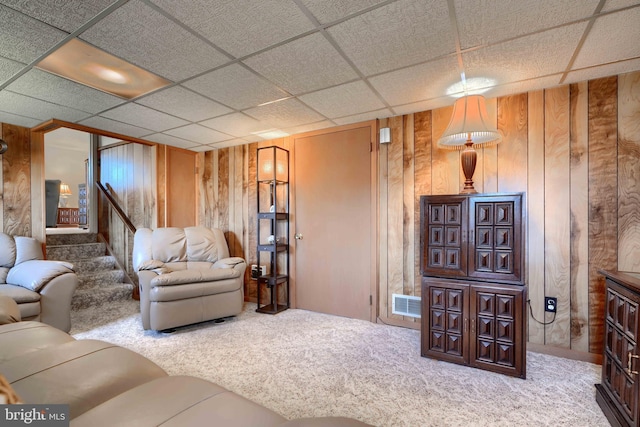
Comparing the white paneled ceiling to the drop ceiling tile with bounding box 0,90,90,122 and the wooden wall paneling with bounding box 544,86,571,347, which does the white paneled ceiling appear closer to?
the drop ceiling tile with bounding box 0,90,90,122

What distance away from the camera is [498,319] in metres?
2.10

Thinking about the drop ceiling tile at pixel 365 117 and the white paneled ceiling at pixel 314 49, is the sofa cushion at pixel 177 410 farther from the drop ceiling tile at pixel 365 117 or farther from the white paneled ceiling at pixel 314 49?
the drop ceiling tile at pixel 365 117

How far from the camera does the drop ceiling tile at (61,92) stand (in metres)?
2.21

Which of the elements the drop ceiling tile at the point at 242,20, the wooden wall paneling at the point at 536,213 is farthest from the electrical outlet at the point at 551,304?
the drop ceiling tile at the point at 242,20

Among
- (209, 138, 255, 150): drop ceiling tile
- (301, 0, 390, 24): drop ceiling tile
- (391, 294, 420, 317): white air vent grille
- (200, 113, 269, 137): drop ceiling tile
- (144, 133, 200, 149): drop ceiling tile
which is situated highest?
(301, 0, 390, 24): drop ceiling tile

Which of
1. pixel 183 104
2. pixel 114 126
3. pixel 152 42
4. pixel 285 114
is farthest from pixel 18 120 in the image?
pixel 285 114

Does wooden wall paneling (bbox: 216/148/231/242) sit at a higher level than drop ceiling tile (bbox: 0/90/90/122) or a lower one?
lower

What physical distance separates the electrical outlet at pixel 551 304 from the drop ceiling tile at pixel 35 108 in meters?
4.70

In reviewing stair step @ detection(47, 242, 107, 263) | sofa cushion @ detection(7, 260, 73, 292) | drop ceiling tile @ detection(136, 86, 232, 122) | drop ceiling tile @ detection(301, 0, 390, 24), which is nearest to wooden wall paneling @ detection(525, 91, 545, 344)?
drop ceiling tile @ detection(301, 0, 390, 24)

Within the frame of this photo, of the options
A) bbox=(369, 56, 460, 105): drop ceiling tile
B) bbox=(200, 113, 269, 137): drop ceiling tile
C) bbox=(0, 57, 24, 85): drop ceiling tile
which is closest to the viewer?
bbox=(0, 57, 24, 85): drop ceiling tile

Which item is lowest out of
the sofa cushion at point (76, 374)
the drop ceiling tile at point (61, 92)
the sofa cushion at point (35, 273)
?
the sofa cushion at point (76, 374)

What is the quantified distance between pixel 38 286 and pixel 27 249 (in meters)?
0.84

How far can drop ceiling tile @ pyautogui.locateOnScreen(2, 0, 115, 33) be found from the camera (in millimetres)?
1437

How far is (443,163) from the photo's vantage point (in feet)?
9.27
